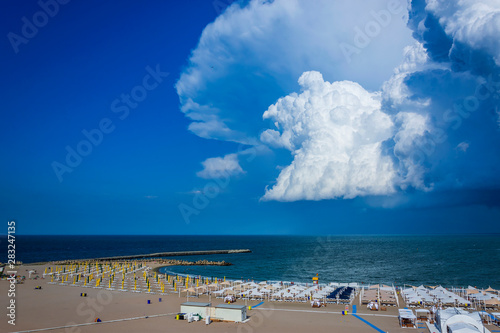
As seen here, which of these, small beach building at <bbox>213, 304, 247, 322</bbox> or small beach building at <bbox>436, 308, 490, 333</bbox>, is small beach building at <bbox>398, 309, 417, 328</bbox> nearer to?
small beach building at <bbox>436, 308, 490, 333</bbox>

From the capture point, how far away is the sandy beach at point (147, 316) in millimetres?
28391

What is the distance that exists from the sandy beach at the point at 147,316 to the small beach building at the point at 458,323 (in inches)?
88.9

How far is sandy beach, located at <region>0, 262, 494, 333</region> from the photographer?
93.1 ft

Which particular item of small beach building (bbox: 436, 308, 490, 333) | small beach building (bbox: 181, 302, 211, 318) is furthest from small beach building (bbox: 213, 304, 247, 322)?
small beach building (bbox: 436, 308, 490, 333)

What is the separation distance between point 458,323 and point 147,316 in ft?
83.0

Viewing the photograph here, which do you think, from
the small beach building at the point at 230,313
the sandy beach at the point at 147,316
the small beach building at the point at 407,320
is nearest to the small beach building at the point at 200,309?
the small beach building at the point at 230,313

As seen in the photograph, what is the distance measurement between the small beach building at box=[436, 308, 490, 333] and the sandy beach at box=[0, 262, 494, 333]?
2259 mm

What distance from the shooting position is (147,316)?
32156 mm

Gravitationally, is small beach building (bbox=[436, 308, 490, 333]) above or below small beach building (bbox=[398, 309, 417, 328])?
above

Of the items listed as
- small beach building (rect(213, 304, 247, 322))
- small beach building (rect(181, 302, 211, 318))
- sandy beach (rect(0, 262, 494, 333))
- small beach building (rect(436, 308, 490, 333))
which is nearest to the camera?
small beach building (rect(436, 308, 490, 333))

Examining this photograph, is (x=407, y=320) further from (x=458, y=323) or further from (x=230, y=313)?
(x=230, y=313)

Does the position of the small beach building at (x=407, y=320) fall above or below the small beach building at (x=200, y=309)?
below

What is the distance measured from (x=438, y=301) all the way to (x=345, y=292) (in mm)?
9912

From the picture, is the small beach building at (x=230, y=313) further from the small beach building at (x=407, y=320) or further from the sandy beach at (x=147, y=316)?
the small beach building at (x=407, y=320)
